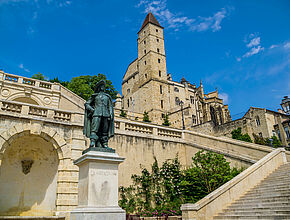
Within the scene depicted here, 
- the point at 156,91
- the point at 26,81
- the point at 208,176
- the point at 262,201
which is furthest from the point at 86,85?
the point at 262,201

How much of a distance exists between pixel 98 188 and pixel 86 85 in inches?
1321

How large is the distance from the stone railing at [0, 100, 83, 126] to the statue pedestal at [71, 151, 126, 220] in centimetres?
687

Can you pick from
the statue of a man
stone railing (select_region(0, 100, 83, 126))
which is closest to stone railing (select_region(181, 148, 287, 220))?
the statue of a man

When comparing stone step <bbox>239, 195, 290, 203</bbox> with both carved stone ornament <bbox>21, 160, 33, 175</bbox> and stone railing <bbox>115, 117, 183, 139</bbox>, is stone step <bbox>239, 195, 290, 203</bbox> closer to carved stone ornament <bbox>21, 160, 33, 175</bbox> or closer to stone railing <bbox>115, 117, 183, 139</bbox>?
stone railing <bbox>115, 117, 183, 139</bbox>

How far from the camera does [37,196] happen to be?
12.6m

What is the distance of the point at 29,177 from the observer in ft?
41.8

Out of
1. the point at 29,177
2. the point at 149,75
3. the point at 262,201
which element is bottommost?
the point at 262,201

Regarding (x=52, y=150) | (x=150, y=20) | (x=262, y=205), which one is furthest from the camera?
(x=150, y=20)

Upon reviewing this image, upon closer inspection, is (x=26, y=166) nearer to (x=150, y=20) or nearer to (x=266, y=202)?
(x=266, y=202)

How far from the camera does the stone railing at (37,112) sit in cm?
1198

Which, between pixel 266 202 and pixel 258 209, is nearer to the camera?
pixel 258 209

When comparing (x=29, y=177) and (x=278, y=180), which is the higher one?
(x=29, y=177)

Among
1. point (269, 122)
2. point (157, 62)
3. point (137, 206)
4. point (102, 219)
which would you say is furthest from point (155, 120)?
point (102, 219)

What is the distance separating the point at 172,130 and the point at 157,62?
44.3 meters
